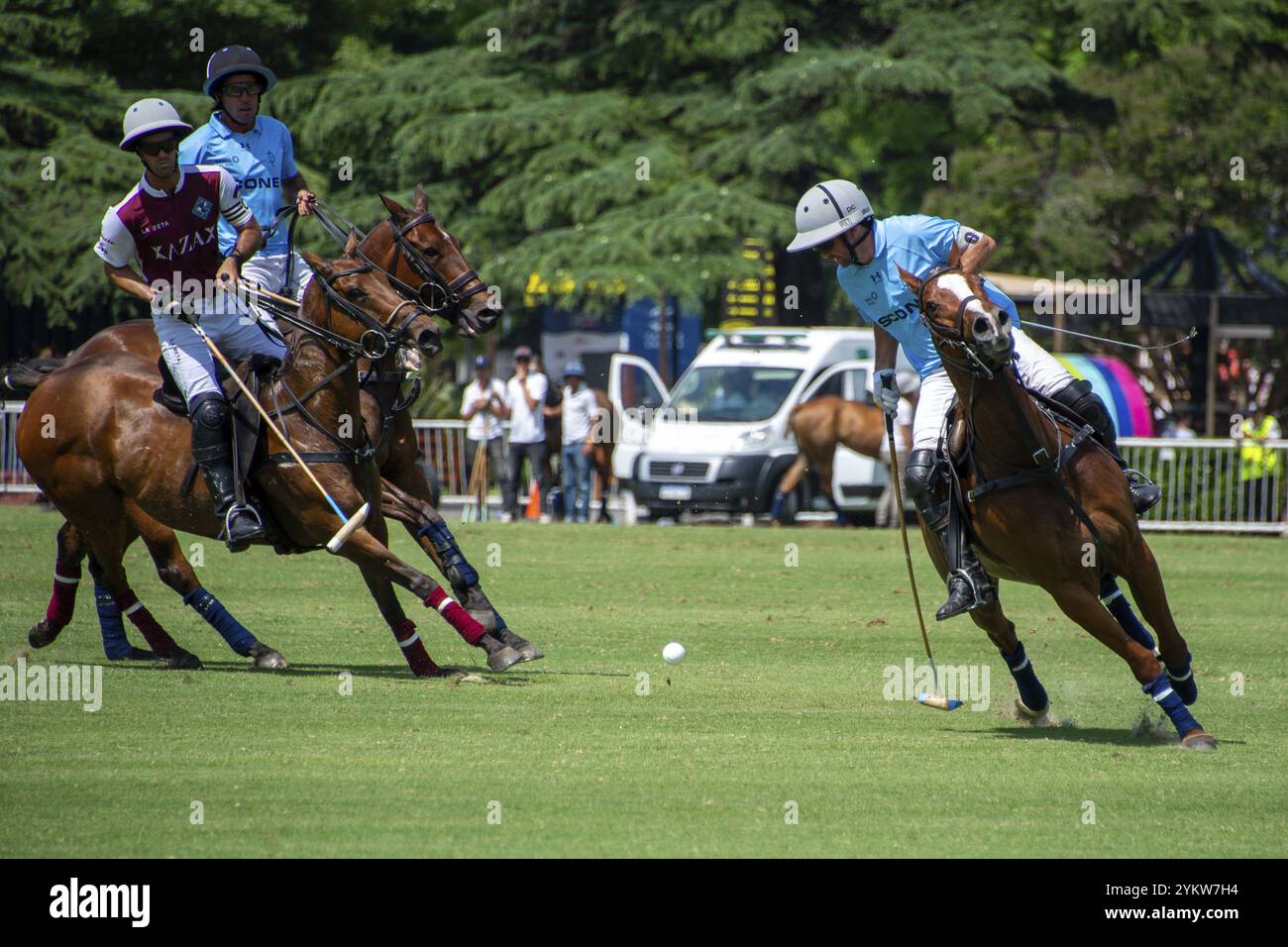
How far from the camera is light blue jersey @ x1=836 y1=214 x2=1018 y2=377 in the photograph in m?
9.38

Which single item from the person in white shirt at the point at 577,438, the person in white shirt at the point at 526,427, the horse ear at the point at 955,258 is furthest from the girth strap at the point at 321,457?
the person in white shirt at the point at 577,438

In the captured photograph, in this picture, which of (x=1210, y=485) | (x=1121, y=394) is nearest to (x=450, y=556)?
(x=1210, y=485)

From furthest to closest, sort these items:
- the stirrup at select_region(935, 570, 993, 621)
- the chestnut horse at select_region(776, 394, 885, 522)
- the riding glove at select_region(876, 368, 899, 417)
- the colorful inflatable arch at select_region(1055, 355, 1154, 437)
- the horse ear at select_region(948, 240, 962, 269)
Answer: the colorful inflatable arch at select_region(1055, 355, 1154, 437) → the chestnut horse at select_region(776, 394, 885, 522) → the riding glove at select_region(876, 368, 899, 417) → the stirrup at select_region(935, 570, 993, 621) → the horse ear at select_region(948, 240, 962, 269)

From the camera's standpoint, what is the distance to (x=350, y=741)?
838 centimetres

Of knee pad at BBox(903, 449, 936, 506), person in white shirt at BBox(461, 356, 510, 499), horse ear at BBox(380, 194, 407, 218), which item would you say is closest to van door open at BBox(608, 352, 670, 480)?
person in white shirt at BBox(461, 356, 510, 499)

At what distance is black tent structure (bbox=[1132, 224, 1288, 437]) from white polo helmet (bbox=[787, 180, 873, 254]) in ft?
64.6

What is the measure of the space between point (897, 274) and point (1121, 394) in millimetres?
19858

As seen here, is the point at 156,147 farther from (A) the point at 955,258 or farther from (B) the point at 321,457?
(A) the point at 955,258

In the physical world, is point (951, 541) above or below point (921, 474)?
below

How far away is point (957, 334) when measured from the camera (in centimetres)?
814

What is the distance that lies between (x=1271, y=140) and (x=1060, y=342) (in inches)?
247

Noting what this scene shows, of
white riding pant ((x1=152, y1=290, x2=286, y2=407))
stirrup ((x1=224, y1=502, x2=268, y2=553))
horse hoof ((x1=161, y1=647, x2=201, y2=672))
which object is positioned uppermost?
white riding pant ((x1=152, y1=290, x2=286, y2=407))

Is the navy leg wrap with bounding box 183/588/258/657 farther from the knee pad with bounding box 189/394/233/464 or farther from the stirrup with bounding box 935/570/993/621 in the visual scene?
the stirrup with bounding box 935/570/993/621

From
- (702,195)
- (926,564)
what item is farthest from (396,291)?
(702,195)
